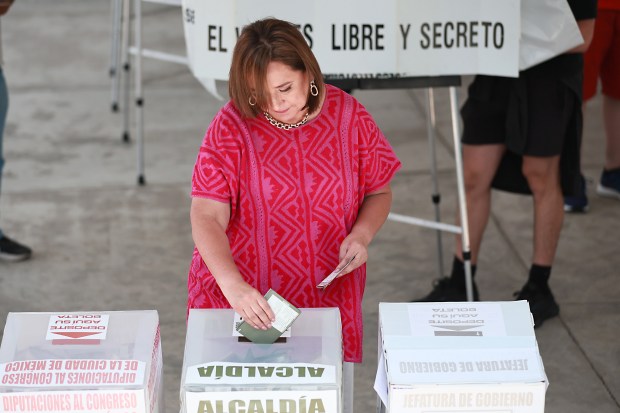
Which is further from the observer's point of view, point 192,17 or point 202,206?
point 192,17

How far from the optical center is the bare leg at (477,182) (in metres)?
Answer: 3.94

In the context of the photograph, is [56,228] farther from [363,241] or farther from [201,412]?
[201,412]

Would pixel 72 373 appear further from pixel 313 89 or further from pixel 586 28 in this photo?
pixel 586 28

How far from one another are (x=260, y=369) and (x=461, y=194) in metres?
1.96

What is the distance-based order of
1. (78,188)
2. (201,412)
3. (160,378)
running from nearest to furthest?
1. (201,412)
2. (160,378)
3. (78,188)

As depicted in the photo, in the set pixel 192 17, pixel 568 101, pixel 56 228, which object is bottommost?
pixel 56 228

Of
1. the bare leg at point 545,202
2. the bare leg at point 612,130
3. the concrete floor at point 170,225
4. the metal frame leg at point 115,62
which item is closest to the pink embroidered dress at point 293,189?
the concrete floor at point 170,225

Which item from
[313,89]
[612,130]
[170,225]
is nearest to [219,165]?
[313,89]

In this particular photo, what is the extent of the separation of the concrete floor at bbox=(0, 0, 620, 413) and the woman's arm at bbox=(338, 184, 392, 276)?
1.22 metres

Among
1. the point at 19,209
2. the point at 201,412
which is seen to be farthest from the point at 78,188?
the point at 201,412

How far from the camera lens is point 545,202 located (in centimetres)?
399

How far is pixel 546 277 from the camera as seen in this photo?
13.6 feet

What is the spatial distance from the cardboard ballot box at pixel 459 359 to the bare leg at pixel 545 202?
5.95 feet

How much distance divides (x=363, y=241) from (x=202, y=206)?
0.38m
